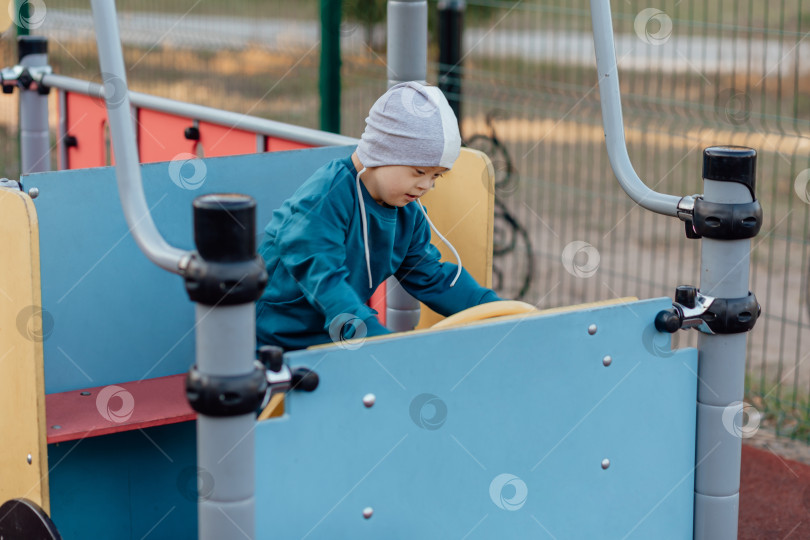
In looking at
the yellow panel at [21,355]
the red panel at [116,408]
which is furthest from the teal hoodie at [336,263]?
the yellow panel at [21,355]

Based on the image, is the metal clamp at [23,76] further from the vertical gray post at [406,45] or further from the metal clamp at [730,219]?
the metal clamp at [730,219]

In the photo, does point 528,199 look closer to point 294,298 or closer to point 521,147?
point 521,147

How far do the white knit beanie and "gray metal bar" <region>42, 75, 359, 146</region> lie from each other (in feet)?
1.76

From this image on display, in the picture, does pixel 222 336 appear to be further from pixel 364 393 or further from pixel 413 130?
pixel 413 130

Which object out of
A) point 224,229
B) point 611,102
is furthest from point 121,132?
point 611,102

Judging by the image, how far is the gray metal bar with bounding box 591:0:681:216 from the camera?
2021mm

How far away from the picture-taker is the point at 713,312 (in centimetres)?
187

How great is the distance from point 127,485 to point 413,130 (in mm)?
917

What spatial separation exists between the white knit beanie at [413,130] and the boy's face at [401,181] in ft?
0.09

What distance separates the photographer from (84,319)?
2.24 m

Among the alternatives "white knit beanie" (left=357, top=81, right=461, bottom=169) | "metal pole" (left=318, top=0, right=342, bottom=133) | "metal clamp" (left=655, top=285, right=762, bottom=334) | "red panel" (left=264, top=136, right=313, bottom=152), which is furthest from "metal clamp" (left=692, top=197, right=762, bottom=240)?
"metal pole" (left=318, top=0, right=342, bottom=133)

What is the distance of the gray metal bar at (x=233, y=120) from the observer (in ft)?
8.75

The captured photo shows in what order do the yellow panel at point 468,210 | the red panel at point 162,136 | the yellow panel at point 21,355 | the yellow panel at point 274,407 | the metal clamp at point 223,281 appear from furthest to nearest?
the red panel at point 162,136
the yellow panel at point 468,210
the yellow panel at point 21,355
the yellow panel at point 274,407
the metal clamp at point 223,281

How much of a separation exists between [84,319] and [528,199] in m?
4.24
